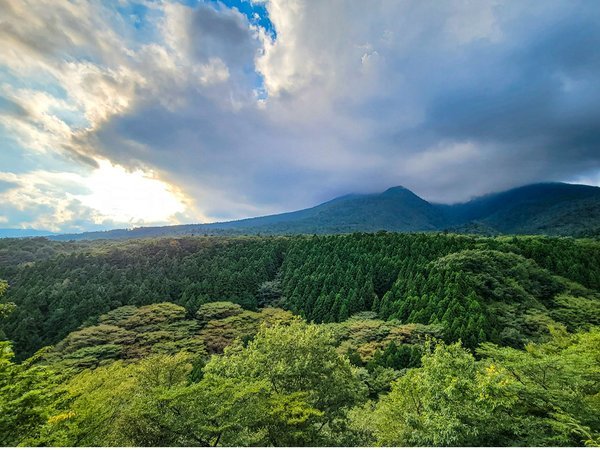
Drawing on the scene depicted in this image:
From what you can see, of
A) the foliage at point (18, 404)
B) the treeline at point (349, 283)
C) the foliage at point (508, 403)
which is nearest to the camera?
the foliage at point (18, 404)

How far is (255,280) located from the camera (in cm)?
7356

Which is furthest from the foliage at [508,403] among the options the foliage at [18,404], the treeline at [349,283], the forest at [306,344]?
the treeline at [349,283]

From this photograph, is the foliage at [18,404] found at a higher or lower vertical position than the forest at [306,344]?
higher

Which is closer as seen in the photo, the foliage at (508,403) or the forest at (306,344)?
the foliage at (508,403)

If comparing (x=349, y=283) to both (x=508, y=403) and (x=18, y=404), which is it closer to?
(x=508, y=403)

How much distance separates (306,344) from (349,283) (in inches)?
1782

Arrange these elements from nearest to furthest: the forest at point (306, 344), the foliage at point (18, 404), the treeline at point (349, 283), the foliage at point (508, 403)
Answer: the foliage at point (18, 404), the foliage at point (508, 403), the forest at point (306, 344), the treeline at point (349, 283)

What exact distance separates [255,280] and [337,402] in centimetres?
5654

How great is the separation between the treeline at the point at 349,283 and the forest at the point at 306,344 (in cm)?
33

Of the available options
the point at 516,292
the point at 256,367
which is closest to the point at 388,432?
the point at 256,367

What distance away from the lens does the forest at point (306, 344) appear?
523 inches

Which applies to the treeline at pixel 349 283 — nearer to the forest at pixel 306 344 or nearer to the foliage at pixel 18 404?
the forest at pixel 306 344

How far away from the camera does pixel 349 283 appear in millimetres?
62125

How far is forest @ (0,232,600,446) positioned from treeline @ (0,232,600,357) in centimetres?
33
